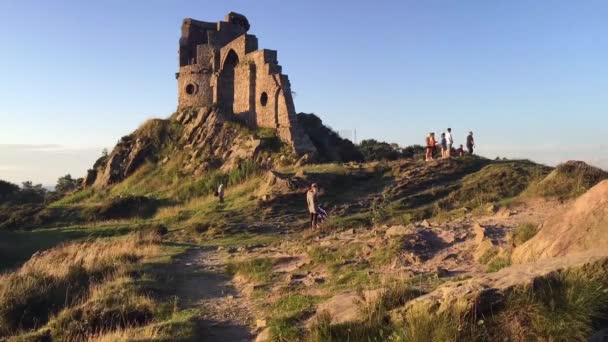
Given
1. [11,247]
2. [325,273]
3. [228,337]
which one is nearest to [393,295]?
[228,337]

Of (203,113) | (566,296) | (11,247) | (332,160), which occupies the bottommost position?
(11,247)

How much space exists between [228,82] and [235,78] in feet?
4.69

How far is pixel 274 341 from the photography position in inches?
243

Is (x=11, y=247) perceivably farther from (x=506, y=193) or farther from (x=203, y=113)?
(x=506, y=193)

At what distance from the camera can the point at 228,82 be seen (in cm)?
3456

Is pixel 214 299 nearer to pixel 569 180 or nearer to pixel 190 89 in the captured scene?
pixel 569 180

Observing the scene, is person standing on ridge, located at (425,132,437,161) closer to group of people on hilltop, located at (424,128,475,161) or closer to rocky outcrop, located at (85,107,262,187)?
group of people on hilltop, located at (424,128,475,161)

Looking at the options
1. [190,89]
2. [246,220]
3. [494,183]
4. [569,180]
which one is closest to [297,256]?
[569,180]

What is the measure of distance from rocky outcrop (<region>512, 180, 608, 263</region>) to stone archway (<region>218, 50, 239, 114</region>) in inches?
1103

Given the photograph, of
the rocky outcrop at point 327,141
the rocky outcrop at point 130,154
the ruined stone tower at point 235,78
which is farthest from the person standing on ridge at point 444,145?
the rocky outcrop at point 130,154

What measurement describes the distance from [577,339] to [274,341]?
10.6 feet

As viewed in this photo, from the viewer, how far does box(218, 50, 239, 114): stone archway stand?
113 feet

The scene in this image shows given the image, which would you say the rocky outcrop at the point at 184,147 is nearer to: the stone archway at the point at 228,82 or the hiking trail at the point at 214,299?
the stone archway at the point at 228,82

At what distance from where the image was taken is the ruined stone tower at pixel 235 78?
3002 centimetres
